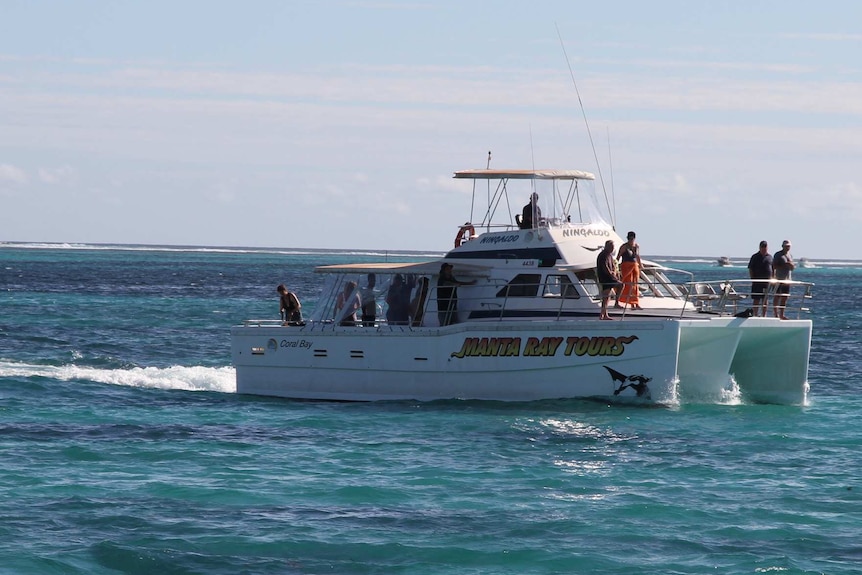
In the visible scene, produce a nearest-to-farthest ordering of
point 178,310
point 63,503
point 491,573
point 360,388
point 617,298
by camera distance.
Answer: point 491,573 → point 63,503 → point 617,298 → point 360,388 → point 178,310

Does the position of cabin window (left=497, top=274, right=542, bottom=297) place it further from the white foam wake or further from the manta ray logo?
the white foam wake

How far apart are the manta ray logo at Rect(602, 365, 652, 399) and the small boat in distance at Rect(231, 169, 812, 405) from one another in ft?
0.05

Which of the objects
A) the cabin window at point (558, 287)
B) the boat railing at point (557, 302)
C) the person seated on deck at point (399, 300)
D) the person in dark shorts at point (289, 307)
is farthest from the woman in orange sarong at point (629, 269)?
the person in dark shorts at point (289, 307)

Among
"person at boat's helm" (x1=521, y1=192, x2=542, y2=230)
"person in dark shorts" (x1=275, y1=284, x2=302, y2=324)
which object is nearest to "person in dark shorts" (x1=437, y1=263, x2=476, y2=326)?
"person at boat's helm" (x1=521, y1=192, x2=542, y2=230)

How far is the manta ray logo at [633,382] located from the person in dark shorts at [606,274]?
3.22 feet

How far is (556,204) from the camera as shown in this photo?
78.2ft

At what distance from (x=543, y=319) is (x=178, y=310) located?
3457cm

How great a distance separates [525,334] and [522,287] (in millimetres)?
1391

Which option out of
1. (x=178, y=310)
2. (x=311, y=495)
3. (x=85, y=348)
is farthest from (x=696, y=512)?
(x=178, y=310)

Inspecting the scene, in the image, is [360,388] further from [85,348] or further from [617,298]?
[85,348]

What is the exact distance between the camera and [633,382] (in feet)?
69.4

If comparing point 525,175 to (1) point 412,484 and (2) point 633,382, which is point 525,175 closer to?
(2) point 633,382

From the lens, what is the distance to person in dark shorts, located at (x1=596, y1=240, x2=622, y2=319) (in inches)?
835

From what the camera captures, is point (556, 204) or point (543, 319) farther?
point (556, 204)
